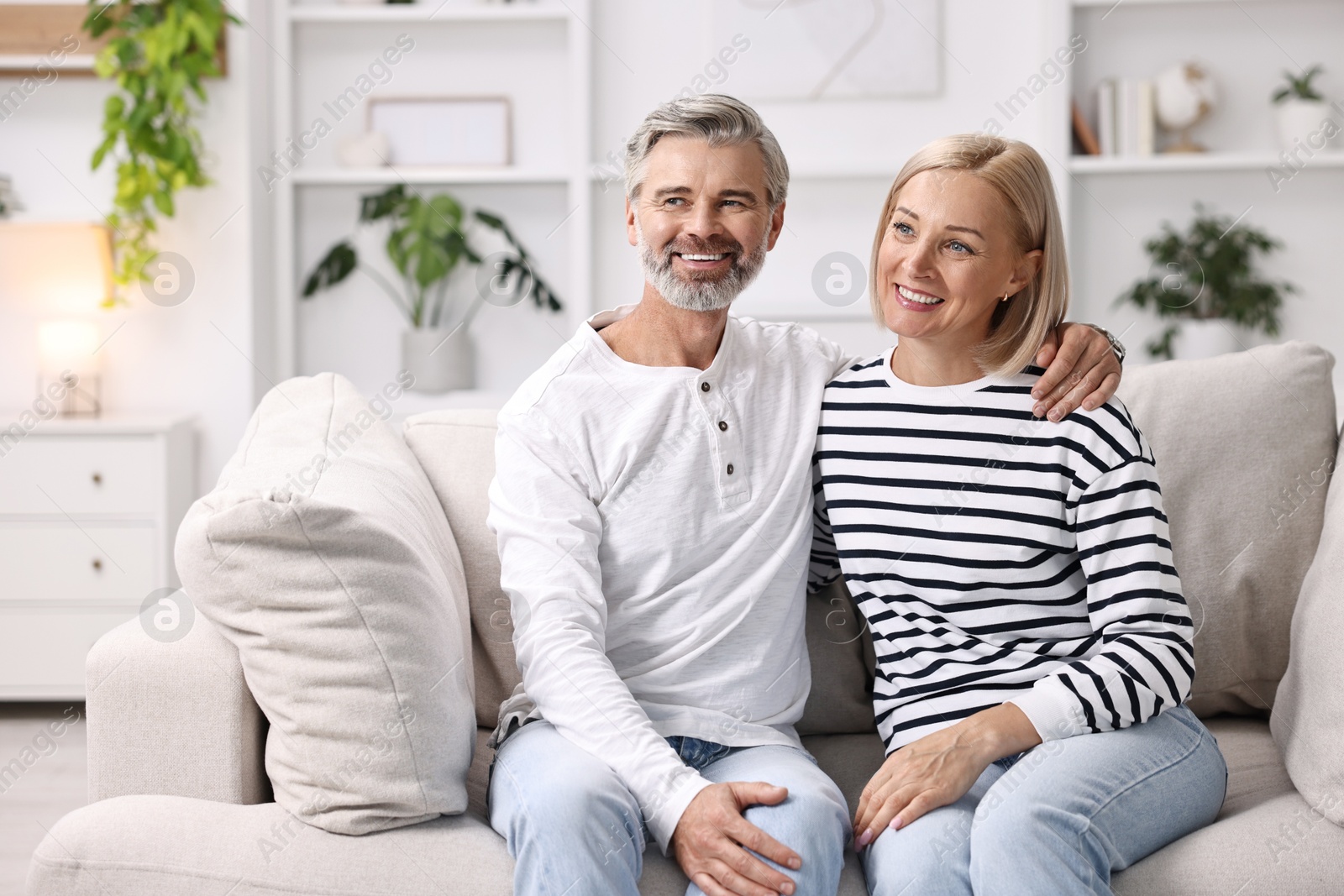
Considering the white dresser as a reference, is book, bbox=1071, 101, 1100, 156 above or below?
above

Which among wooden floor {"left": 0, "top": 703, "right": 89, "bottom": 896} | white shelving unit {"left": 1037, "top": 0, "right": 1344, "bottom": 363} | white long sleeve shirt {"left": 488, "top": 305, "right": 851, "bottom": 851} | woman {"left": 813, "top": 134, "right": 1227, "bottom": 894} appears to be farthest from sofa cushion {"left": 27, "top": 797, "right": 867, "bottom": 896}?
white shelving unit {"left": 1037, "top": 0, "right": 1344, "bottom": 363}

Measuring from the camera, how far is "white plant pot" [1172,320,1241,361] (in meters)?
3.20

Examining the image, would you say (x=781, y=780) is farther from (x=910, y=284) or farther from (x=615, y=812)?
(x=910, y=284)

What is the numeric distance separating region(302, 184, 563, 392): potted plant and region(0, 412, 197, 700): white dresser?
0.77m

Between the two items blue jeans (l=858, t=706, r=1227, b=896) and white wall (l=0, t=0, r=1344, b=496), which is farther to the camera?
white wall (l=0, t=0, r=1344, b=496)

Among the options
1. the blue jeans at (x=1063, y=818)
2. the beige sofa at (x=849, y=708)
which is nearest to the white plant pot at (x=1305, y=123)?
the beige sofa at (x=849, y=708)

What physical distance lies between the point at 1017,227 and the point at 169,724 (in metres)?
1.15

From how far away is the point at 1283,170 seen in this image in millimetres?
3260

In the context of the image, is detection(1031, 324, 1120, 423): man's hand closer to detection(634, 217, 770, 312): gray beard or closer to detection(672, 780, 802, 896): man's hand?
detection(634, 217, 770, 312): gray beard

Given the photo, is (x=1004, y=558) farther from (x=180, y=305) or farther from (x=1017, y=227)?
(x=180, y=305)

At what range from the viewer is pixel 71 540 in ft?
9.36

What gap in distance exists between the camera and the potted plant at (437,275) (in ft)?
10.9

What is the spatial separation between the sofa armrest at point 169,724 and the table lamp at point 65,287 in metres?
2.11

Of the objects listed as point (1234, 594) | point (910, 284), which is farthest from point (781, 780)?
point (1234, 594)
